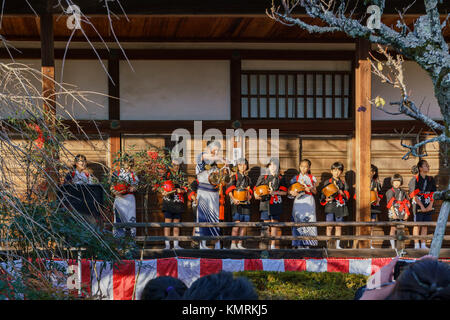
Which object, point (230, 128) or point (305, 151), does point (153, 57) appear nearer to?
point (230, 128)

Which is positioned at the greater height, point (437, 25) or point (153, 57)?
point (153, 57)

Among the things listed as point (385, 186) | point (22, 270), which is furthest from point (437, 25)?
point (385, 186)

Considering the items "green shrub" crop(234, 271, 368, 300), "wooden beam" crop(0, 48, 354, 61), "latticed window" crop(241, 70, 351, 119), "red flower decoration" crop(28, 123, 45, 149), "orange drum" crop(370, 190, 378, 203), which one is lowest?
"green shrub" crop(234, 271, 368, 300)

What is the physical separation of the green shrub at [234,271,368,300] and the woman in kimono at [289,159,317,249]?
3515 millimetres

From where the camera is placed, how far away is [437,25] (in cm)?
515

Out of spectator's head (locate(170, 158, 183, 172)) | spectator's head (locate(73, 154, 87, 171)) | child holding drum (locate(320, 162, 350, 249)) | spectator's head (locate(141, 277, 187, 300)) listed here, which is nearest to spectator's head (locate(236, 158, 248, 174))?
spectator's head (locate(170, 158, 183, 172))

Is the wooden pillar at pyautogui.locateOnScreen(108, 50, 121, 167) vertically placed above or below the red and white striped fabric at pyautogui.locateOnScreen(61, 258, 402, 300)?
above

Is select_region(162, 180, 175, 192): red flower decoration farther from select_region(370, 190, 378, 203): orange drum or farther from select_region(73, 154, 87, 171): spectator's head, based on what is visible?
select_region(370, 190, 378, 203): orange drum

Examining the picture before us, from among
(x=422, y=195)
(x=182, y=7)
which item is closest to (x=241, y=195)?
(x=422, y=195)

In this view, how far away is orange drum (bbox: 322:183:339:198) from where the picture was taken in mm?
11070

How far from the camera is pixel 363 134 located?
9.96 meters

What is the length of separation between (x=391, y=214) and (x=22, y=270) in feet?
28.1

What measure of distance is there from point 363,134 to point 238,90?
283 centimetres

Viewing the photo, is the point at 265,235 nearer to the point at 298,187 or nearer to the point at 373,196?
the point at 298,187
